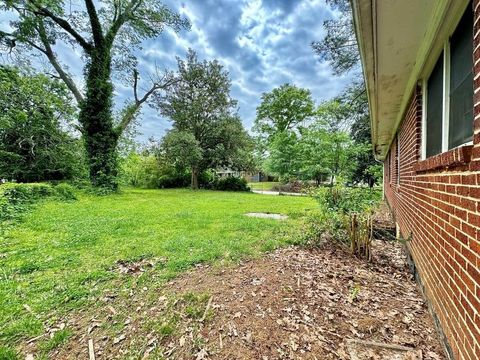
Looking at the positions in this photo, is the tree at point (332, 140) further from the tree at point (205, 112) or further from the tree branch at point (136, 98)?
the tree branch at point (136, 98)

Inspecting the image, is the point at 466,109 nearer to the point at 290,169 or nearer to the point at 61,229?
the point at 61,229

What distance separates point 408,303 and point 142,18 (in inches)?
673

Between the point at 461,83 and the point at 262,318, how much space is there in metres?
2.53

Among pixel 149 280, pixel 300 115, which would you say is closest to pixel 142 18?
pixel 149 280

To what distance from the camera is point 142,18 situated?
1366 centimetres

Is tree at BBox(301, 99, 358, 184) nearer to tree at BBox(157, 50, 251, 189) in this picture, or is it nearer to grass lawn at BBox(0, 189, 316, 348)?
tree at BBox(157, 50, 251, 189)

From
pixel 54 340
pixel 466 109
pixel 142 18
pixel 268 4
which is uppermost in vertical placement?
pixel 142 18

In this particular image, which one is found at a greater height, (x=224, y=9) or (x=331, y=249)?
(x=224, y=9)

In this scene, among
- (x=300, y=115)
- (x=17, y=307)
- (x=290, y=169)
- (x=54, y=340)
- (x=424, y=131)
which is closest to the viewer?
(x=54, y=340)

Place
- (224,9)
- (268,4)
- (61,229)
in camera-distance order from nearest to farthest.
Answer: (61,229), (268,4), (224,9)

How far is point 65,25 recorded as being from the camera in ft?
39.9

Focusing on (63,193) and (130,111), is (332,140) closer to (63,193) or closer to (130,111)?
(130,111)

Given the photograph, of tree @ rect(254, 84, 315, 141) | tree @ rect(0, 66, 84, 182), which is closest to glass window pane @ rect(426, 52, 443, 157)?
tree @ rect(0, 66, 84, 182)

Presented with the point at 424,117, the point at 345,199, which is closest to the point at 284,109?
the point at 345,199
